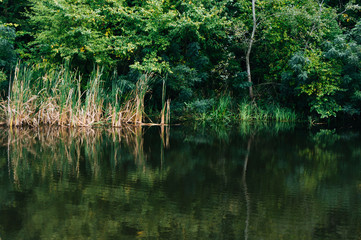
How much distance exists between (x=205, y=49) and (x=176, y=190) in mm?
12670

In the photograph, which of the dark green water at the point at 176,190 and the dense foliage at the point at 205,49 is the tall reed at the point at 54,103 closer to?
the dense foliage at the point at 205,49

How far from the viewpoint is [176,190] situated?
4777 millimetres

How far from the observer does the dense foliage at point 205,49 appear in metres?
14.2

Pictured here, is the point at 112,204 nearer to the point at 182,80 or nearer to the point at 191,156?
the point at 191,156

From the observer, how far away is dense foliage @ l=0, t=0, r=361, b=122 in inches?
558

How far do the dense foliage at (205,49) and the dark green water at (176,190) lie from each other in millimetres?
5848

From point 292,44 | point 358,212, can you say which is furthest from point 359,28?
point 358,212

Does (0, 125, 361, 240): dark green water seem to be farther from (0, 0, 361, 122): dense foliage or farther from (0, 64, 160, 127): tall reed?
(0, 0, 361, 122): dense foliage

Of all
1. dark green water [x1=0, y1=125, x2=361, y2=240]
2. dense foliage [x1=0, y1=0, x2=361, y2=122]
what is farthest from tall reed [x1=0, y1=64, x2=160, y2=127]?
dark green water [x1=0, y1=125, x2=361, y2=240]

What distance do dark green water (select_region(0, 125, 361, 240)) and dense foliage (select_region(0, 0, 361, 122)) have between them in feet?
19.2

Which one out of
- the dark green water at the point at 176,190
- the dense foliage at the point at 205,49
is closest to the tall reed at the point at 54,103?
the dense foliage at the point at 205,49

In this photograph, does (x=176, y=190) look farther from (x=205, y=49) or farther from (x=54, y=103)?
(x=205, y=49)

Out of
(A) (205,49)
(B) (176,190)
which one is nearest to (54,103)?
(A) (205,49)

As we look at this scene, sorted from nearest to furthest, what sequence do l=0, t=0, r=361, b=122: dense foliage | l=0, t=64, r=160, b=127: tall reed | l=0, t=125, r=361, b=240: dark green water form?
l=0, t=125, r=361, b=240: dark green water
l=0, t=64, r=160, b=127: tall reed
l=0, t=0, r=361, b=122: dense foliage
